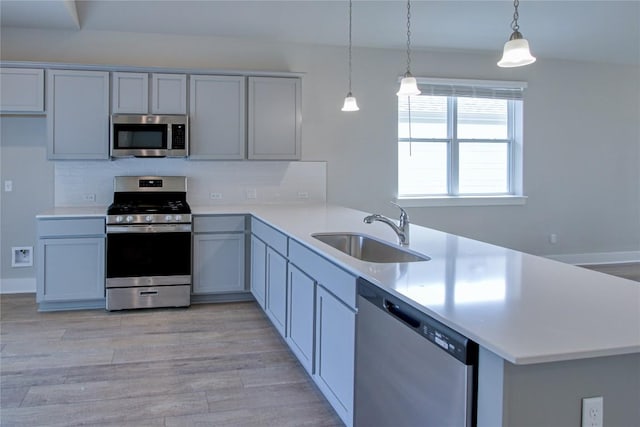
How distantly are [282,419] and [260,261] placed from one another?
1901 millimetres

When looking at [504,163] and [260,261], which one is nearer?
[260,261]

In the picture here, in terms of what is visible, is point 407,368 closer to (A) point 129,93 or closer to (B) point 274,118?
(B) point 274,118

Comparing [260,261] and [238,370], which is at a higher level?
[260,261]

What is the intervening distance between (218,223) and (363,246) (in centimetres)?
200

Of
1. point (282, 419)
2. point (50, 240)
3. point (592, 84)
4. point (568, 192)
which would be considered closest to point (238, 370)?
point (282, 419)

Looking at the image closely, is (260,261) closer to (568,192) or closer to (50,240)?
(50,240)

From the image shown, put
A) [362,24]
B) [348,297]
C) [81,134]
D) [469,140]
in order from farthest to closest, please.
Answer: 1. [469,140]
2. [362,24]
3. [81,134]
4. [348,297]

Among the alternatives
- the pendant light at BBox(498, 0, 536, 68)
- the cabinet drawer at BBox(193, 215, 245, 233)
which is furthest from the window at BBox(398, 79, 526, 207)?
the pendant light at BBox(498, 0, 536, 68)

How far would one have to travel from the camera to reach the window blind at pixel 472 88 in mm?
6168

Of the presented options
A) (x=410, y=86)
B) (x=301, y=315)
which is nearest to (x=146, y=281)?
(x=301, y=315)

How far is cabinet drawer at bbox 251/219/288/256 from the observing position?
3765mm

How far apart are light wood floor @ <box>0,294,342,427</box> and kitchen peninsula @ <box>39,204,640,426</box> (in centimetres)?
112

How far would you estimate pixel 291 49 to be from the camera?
5.78 meters

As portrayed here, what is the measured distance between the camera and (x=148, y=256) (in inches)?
191
